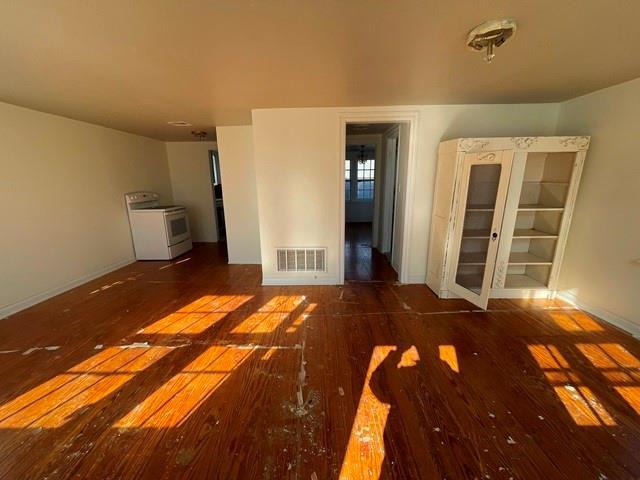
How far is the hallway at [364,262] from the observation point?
3824mm

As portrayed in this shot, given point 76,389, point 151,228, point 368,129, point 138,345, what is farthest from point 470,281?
point 151,228

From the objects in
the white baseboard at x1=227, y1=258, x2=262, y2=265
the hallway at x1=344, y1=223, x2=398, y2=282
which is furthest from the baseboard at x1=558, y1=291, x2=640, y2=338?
the white baseboard at x1=227, y1=258, x2=262, y2=265

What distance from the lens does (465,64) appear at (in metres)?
1.91

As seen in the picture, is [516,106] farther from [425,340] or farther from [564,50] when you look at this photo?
[425,340]

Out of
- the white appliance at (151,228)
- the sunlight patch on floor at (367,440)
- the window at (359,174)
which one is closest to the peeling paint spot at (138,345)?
the sunlight patch on floor at (367,440)

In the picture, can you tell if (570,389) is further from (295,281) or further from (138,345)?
(138,345)

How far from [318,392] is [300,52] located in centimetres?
226

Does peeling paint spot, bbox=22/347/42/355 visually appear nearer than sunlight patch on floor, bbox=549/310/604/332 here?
Yes

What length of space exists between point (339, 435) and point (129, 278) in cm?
381

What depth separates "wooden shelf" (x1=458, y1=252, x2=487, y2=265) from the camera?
3.12m

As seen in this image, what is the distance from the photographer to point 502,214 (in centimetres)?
250

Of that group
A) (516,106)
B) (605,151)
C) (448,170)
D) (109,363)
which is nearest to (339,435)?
(109,363)

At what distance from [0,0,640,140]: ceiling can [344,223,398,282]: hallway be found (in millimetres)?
2284

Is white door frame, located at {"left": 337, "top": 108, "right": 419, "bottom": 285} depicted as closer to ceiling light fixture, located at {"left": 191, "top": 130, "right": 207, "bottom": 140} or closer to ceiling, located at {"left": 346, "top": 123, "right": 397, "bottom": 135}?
ceiling, located at {"left": 346, "top": 123, "right": 397, "bottom": 135}
